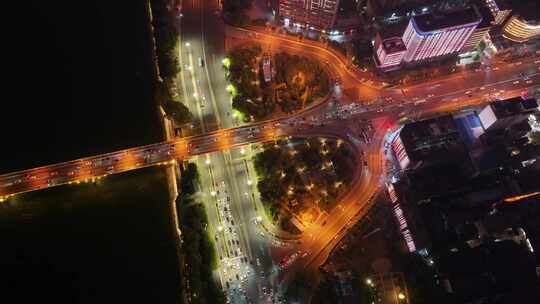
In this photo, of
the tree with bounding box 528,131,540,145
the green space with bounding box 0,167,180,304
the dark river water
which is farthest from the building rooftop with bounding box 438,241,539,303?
the dark river water

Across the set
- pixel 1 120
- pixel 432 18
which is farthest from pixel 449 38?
pixel 1 120

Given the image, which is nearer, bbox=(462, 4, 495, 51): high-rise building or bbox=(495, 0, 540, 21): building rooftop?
bbox=(462, 4, 495, 51): high-rise building

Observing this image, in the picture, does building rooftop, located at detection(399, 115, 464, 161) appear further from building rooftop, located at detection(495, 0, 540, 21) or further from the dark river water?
the dark river water

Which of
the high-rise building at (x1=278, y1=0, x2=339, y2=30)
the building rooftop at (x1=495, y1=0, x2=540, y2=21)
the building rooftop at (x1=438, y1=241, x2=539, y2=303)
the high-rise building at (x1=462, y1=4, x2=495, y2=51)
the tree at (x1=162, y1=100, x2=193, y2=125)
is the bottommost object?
the building rooftop at (x1=438, y1=241, x2=539, y2=303)

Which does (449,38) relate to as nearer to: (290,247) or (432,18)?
(432,18)

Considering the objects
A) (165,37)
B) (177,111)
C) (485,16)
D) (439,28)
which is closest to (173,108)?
(177,111)

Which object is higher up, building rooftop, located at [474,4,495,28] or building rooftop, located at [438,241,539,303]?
building rooftop, located at [474,4,495,28]
